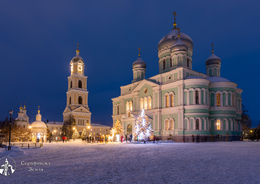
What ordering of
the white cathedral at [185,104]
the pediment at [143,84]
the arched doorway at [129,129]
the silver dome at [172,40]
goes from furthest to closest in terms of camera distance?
the silver dome at [172,40], the arched doorway at [129,129], the pediment at [143,84], the white cathedral at [185,104]

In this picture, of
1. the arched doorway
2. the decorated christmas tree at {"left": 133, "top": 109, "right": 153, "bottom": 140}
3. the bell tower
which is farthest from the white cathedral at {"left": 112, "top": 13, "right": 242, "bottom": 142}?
the bell tower

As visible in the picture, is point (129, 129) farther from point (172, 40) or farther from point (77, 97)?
point (77, 97)

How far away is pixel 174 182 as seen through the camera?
736 cm

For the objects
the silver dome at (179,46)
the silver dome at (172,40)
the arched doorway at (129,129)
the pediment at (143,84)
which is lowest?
the arched doorway at (129,129)

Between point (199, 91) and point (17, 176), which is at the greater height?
point (199, 91)

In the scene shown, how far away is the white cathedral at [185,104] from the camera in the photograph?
38906mm

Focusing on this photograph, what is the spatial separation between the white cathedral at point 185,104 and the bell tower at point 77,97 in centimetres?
3849

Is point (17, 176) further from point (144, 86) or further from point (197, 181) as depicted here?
point (144, 86)

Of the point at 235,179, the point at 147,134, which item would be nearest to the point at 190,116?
the point at 147,134

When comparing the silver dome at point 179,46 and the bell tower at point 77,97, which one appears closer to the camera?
the silver dome at point 179,46

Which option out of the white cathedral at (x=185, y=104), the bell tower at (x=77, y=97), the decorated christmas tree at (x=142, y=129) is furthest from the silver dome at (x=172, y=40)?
the bell tower at (x=77, y=97)

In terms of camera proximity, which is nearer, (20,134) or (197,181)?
(197,181)

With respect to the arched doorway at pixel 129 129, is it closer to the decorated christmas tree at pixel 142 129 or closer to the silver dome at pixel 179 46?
the decorated christmas tree at pixel 142 129

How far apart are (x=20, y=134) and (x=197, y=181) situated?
174 feet
